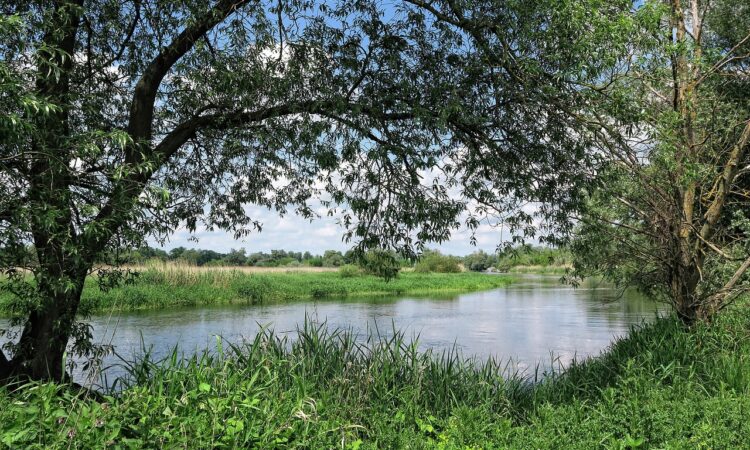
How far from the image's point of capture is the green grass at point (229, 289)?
21.4 meters

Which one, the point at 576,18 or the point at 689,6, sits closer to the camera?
the point at 576,18

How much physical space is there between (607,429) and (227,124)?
5231mm

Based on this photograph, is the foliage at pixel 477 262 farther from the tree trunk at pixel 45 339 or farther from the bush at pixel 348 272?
the tree trunk at pixel 45 339

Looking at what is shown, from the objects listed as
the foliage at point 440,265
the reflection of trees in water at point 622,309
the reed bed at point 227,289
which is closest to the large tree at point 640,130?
the reflection of trees in water at point 622,309

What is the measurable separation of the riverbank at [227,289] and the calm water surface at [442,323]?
1.30m

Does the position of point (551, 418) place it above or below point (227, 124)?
below

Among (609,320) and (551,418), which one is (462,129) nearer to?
(551,418)

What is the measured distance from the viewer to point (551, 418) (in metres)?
5.11

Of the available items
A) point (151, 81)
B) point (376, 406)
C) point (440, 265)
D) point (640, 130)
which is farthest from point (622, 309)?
point (440, 265)

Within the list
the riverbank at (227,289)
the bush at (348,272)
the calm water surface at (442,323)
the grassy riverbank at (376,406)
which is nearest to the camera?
the grassy riverbank at (376,406)

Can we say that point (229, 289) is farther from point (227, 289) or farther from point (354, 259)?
point (354, 259)

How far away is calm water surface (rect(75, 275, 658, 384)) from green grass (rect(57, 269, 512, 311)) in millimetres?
1337

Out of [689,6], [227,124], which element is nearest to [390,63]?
[227,124]

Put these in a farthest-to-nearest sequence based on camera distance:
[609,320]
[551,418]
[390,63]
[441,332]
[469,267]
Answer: [469,267] → [609,320] → [441,332] → [390,63] → [551,418]
